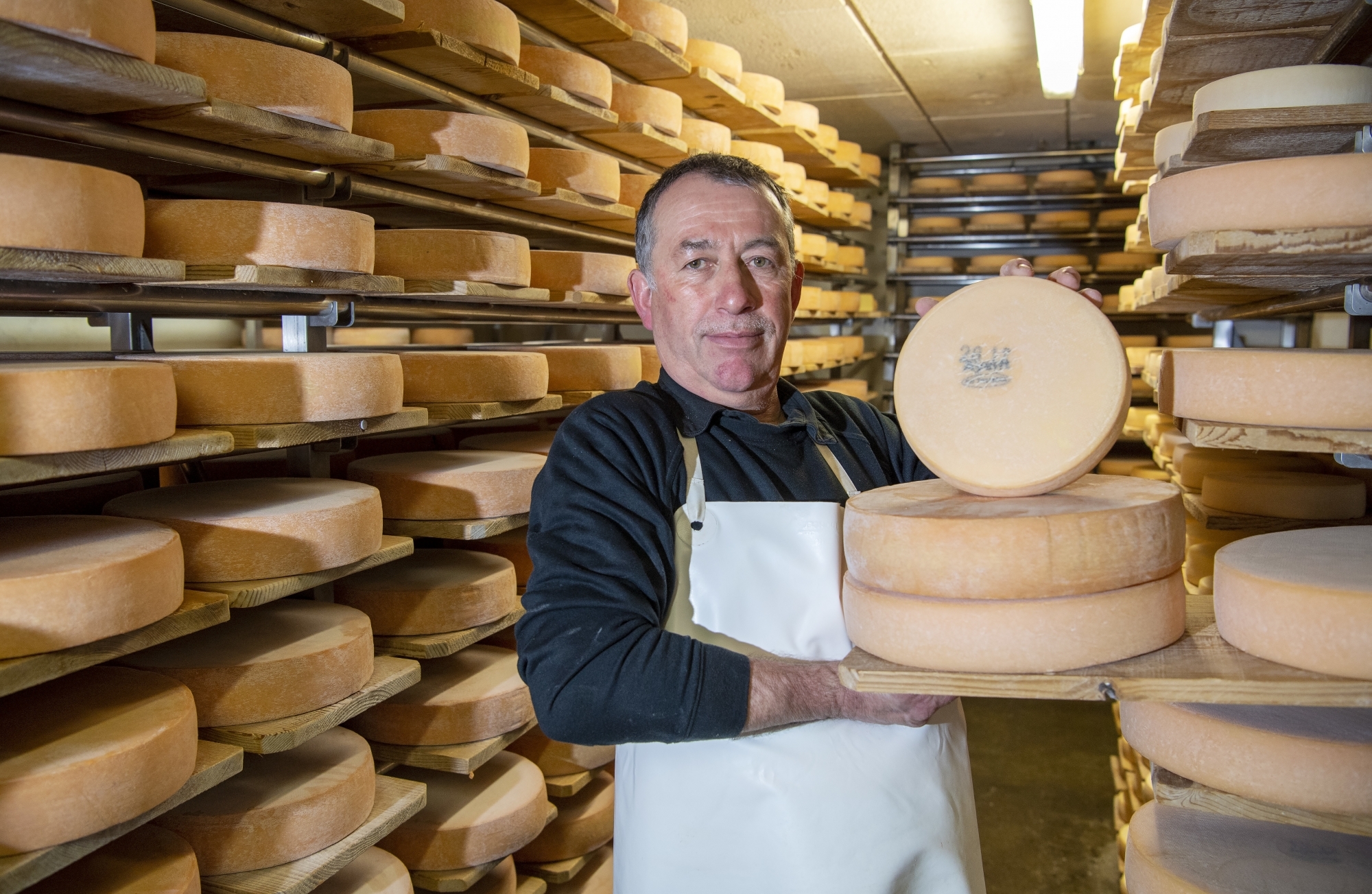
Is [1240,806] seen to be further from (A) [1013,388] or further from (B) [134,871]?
(B) [134,871]

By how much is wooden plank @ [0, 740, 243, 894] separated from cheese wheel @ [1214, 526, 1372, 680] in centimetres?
148

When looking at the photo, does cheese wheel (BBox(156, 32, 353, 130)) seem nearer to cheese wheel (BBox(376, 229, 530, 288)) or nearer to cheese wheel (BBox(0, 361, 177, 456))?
cheese wheel (BBox(376, 229, 530, 288))

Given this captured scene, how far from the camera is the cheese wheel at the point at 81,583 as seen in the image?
1.32m

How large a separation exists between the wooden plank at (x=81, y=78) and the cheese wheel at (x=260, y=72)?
159mm

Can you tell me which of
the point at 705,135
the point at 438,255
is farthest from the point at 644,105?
the point at 438,255

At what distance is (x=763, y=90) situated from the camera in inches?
185

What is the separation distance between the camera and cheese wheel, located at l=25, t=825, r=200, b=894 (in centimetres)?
150

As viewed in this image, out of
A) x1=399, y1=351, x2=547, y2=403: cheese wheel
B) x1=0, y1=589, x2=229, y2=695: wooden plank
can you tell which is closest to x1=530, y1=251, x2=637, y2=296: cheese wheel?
x1=399, y1=351, x2=547, y2=403: cheese wheel

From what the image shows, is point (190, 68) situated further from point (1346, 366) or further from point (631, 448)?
point (1346, 366)

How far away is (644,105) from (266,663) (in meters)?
2.35

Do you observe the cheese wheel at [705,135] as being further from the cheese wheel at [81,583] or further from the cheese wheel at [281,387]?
the cheese wheel at [81,583]

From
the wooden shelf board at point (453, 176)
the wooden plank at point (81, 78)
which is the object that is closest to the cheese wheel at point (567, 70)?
the wooden shelf board at point (453, 176)

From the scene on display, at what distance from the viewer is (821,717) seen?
136 cm

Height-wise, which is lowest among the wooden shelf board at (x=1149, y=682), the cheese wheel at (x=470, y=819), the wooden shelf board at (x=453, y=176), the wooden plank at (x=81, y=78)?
the cheese wheel at (x=470, y=819)
